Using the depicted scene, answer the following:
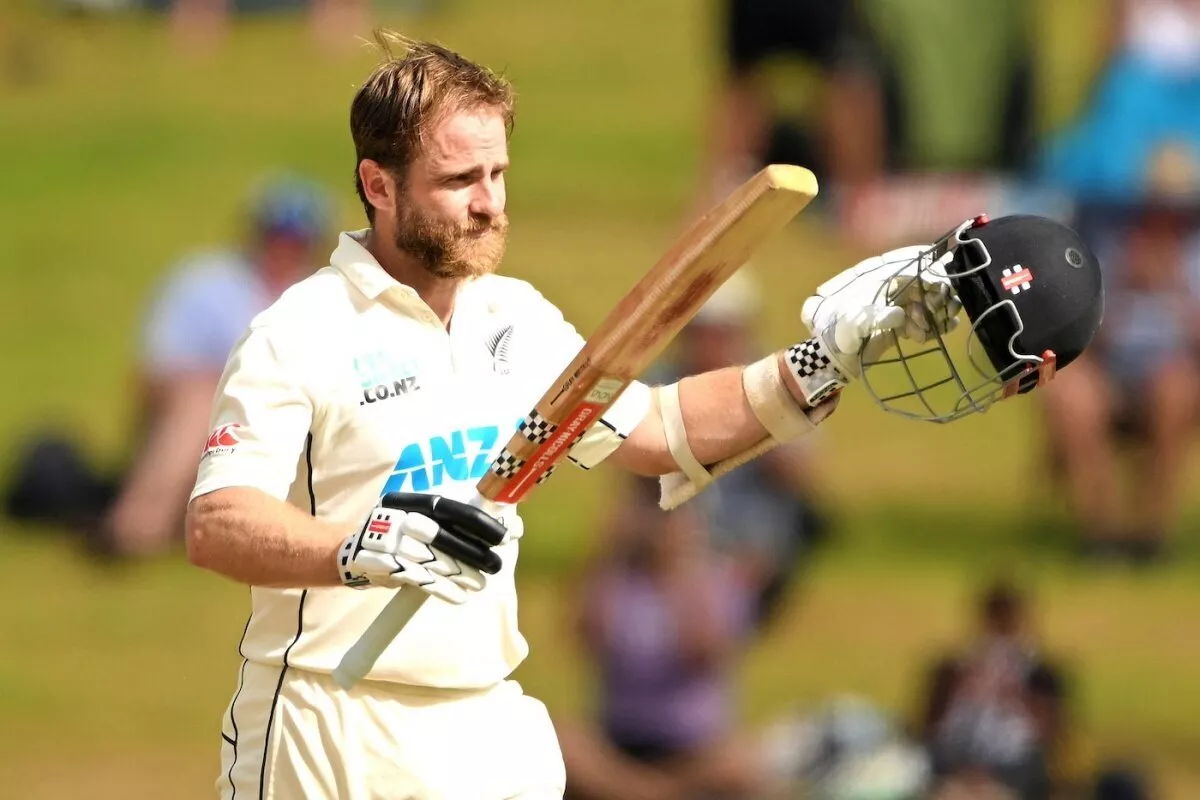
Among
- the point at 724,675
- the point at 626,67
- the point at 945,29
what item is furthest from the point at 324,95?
the point at 724,675

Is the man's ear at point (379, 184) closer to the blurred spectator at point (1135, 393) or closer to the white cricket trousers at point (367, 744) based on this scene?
the white cricket trousers at point (367, 744)

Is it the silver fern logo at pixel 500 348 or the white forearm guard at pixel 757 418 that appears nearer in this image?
the silver fern logo at pixel 500 348

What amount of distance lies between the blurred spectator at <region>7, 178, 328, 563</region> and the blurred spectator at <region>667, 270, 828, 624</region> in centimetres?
189

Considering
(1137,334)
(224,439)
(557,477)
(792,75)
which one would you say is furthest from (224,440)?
(792,75)

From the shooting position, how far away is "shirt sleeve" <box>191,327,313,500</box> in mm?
4191

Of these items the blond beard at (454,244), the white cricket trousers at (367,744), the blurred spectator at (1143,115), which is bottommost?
the blurred spectator at (1143,115)

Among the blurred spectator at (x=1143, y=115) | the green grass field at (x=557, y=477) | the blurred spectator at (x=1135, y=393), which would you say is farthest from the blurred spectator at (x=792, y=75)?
the blurred spectator at (x=1135, y=393)

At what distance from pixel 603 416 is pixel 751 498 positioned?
5.54 m

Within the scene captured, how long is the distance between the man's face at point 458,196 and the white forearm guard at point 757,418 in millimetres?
565

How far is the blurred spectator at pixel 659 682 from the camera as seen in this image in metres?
8.97

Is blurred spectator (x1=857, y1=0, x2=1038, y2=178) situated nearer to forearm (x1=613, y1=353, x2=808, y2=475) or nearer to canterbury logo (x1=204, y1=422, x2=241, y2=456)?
forearm (x1=613, y1=353, x2=808, y2=475)

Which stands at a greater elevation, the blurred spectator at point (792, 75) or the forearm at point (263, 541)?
the forearm at point (263, 541)

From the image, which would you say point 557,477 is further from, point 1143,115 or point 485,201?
point 485,201

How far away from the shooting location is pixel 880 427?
13297mm
